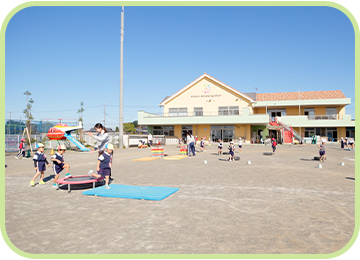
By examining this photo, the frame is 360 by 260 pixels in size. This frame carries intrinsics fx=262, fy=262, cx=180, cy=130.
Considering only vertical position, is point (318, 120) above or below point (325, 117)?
below

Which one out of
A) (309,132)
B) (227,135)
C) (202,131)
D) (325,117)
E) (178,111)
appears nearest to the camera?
(227,135)

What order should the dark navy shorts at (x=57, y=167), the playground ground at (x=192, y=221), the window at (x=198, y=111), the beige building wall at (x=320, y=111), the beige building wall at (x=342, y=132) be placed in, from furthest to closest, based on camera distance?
the beige building wall at (x=320, y=111) → the window at (x=198, y=111) → the beige building wall at (x=342, y=132) → the dark navy shorts at (x=57, y=167) → the playground ground at (x=192, y=221)

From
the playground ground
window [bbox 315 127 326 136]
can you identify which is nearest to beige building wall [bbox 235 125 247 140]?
window [bbox 315 127 326 136]

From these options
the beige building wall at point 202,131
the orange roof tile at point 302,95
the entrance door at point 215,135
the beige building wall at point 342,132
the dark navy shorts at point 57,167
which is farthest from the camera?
the orange roof tile at point 302,95

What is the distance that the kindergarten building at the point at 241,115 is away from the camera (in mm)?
40938

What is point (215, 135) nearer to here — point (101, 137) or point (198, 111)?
point (198, 111)

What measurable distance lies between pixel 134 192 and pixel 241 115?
33.7 meters

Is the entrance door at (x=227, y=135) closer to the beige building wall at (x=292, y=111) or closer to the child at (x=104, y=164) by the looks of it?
the beige building wall at (x=292, y=111)

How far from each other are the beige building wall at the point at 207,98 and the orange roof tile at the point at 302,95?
266 inches

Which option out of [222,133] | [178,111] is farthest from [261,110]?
[178,111]

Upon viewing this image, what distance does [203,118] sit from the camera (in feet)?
135

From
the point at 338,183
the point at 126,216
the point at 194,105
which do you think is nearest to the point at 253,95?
the point at 194,105

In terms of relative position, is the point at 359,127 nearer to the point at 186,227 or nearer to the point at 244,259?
the point at 244,259

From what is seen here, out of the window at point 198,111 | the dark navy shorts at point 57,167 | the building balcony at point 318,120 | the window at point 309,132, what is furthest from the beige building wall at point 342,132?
the dark navy shorts at point 57,167
